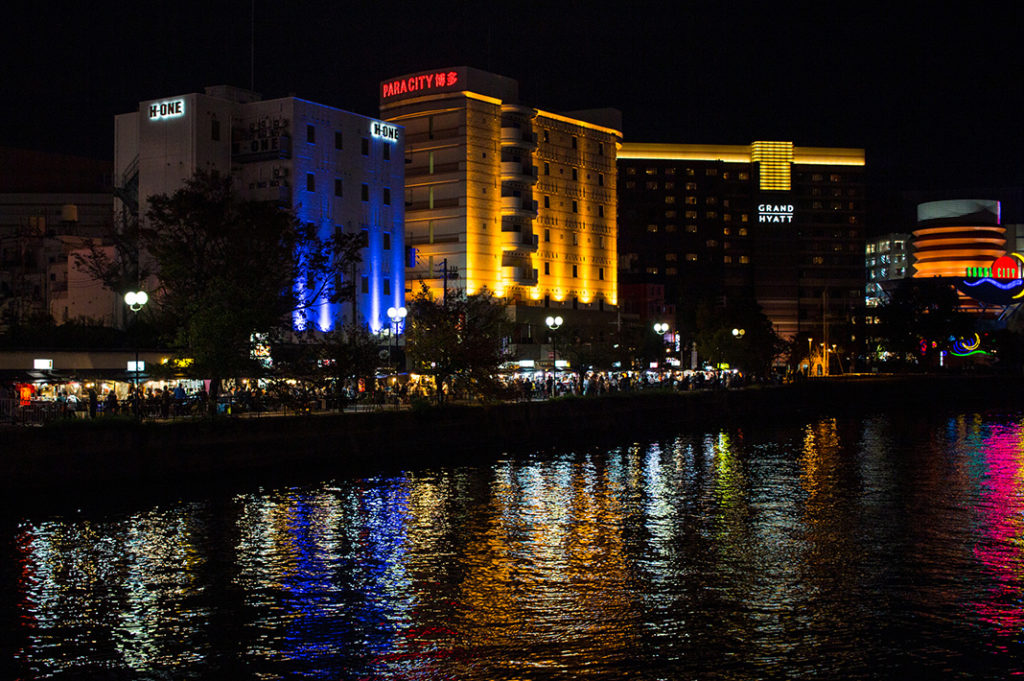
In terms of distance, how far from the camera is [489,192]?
108 meters

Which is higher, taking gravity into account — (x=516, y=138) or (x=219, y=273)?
(x=516, y=138)

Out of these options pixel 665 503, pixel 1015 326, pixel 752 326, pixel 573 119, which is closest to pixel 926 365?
pixel 1015 326

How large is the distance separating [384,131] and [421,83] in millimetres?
20100

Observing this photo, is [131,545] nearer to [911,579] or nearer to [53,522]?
[53,522]

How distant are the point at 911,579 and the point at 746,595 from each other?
4701 mm

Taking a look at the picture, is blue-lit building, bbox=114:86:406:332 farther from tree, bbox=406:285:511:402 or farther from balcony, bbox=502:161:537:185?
balcony, bbox=502:161:537:185

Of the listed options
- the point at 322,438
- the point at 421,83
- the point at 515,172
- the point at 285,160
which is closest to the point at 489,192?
the point at 515,172

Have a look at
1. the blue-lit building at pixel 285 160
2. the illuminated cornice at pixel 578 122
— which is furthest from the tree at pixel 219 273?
the illuminated cornice at pixel 578 122

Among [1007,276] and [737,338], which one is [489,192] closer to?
[737,338]

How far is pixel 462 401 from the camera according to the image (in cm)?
6206

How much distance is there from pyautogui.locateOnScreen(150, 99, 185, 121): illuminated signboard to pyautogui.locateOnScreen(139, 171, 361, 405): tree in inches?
907

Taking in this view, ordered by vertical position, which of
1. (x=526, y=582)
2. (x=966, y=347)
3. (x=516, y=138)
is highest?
(x=516, y=138)

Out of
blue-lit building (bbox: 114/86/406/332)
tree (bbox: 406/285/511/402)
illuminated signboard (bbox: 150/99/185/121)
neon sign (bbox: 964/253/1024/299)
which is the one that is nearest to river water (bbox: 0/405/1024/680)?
tree (bbox: 406/285/511/402)

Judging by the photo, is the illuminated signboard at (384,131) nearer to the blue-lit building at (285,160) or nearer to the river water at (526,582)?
the blue-lit building at (285,160)
